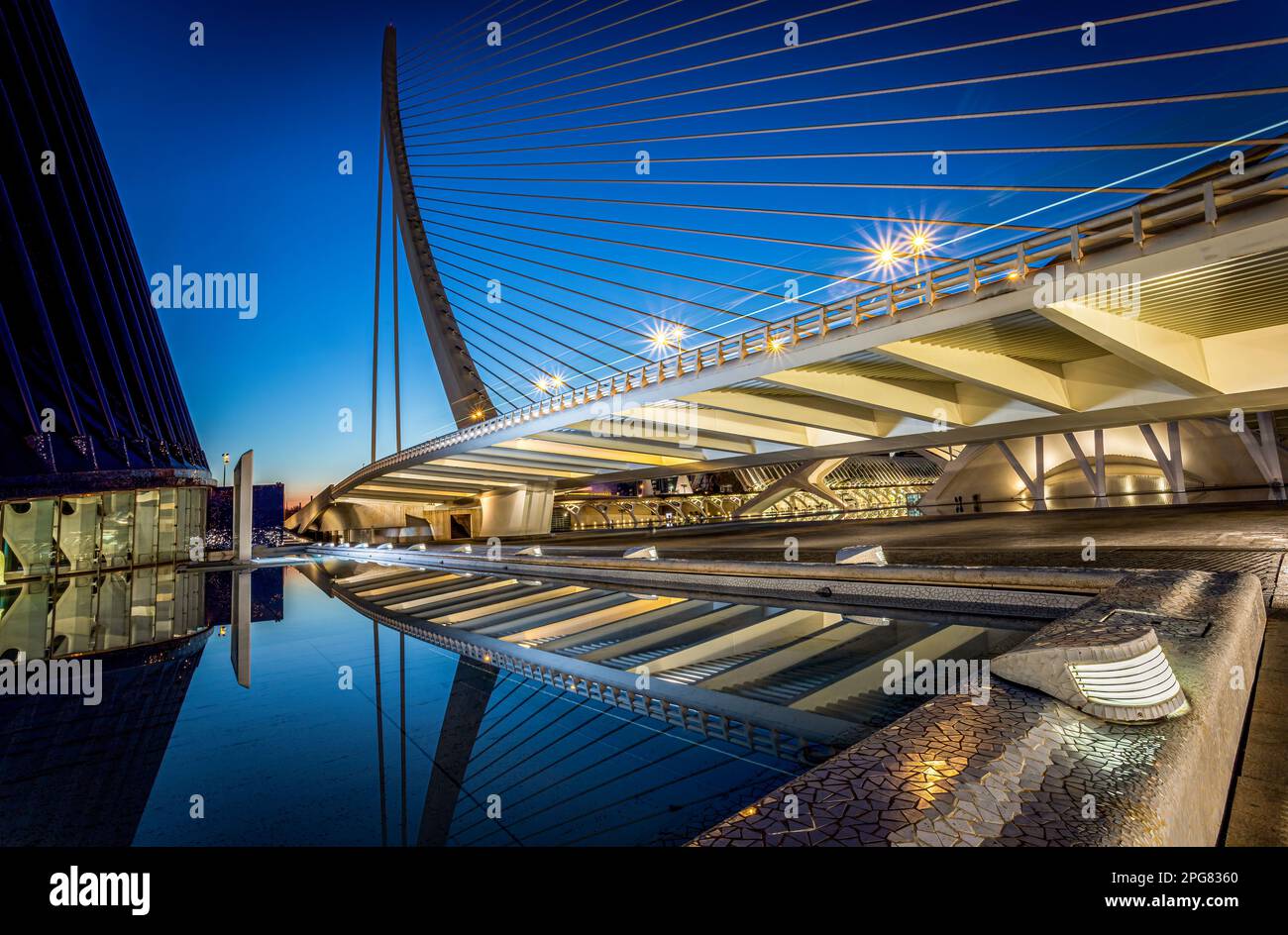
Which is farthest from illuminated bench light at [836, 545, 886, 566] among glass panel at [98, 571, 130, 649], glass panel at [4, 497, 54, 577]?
glass panel at [4, 497, 54, 577]

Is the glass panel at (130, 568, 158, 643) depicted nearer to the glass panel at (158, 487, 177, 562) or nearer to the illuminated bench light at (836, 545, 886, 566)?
the glass panel at (158, 487, 177, 562)

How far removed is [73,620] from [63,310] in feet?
56.8

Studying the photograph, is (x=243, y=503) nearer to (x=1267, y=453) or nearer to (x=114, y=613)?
(x=114, y=613)

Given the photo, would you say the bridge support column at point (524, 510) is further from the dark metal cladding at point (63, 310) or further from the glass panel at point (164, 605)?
the glass panel at point (164, 605)

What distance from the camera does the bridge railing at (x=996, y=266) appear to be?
880cm

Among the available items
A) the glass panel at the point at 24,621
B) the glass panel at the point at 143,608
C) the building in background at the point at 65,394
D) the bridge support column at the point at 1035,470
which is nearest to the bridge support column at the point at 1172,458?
the bridge support column at the point at 1035,470

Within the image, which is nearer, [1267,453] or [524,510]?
[1267,453]

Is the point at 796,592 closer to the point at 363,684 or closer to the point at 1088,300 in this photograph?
the point at 363,684

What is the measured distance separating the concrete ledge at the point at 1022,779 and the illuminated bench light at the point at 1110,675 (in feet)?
0.19

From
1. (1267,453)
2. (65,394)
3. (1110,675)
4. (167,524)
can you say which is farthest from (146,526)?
(1267,453)

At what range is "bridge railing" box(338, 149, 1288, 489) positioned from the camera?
28.9ft

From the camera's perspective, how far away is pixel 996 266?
11.6m

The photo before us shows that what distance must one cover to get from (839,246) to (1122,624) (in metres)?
12.7
